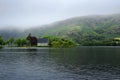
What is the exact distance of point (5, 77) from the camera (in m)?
61.4

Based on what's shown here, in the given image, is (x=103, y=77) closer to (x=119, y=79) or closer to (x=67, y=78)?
(x=119, y=79)

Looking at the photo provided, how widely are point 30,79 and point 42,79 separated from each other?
2.74 meters

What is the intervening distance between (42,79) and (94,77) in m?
12.1

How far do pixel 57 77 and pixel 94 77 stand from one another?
8595mm

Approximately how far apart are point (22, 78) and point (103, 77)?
61.3ft

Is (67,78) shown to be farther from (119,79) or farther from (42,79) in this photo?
(119,79)

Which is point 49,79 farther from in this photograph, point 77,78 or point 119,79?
point 119,79

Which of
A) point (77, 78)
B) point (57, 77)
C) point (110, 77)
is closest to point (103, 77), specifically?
point (110, 77)

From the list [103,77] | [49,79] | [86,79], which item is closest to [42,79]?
[49,79]

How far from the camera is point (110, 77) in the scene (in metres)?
60.7

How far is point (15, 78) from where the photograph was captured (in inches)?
2359

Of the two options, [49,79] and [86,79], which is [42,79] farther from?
[86,79]

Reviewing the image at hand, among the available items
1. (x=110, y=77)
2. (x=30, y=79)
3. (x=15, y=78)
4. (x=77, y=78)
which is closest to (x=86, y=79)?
(x=77, y=78)

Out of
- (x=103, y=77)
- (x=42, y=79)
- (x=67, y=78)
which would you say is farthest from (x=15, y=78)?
(x=103, y=77)
